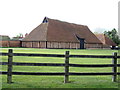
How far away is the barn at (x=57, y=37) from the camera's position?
177 ft

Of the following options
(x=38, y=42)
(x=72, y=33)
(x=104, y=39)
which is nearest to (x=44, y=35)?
(x=38, y=42)

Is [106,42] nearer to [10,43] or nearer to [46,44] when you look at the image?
[46,44]

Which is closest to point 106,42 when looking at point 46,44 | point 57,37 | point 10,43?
point 57,37

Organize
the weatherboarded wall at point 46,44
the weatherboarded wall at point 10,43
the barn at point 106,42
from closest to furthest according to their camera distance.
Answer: the weatherboarded wall at point 46,44 < the weatherboarded wall at point 10,43 < the barn at point 106,42

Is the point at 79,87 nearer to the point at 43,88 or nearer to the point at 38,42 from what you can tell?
the point at 43,88

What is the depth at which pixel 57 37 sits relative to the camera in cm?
5622

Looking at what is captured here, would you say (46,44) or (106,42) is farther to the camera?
(106,42)

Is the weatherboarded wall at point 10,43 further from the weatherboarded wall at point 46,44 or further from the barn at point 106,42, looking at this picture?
the barn at point 106,42

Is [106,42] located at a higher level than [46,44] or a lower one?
higher

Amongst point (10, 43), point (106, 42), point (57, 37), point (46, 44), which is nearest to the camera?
point (46, 44)

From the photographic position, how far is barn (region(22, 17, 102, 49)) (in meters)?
53.9

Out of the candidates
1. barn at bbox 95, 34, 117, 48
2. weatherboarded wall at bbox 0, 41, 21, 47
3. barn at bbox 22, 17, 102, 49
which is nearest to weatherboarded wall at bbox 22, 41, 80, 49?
barn at bbox 22, 17, 102, 49

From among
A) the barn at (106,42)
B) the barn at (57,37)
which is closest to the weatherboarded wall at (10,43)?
the barn at (57,37)

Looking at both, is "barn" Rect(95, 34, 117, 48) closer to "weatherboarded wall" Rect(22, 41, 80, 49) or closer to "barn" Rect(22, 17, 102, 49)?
"barn" Rect(22, 17, 102, 49)
